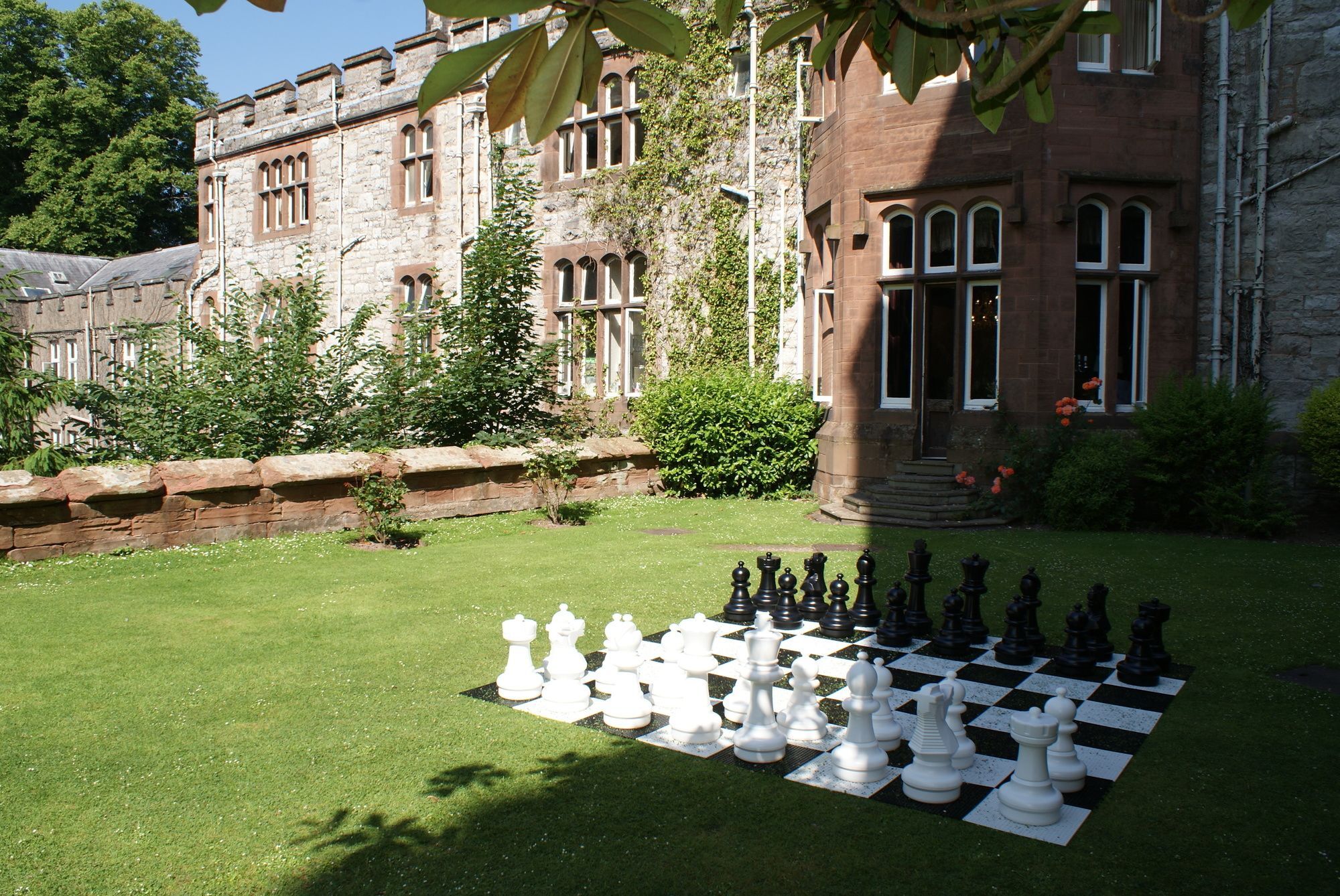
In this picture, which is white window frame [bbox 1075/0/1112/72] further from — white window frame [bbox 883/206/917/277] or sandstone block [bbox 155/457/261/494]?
sandstone block [bbox 155/457/261/494]

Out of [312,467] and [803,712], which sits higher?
[312,467]

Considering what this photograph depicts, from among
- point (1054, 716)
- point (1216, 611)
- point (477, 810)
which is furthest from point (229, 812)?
point (1216, 611)

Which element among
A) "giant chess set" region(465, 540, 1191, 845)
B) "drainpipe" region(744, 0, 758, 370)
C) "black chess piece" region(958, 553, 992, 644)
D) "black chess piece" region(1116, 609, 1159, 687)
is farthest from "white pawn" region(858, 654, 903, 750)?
"drainpipe" region(744, 0, 758, 370)

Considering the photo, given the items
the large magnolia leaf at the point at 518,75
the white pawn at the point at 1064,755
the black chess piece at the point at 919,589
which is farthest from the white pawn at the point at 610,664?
the large magnolia leaf at the point at 518,75

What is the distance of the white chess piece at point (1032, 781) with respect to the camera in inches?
143

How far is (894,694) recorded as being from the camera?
508 cm

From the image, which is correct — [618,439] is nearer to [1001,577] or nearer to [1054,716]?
[1001,577]

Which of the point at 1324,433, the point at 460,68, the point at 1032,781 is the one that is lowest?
the point at 1032,781

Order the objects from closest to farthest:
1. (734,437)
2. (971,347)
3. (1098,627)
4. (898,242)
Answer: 1. (1098,627)
2. (971,347)
3. (898,242)
4. (734,437)

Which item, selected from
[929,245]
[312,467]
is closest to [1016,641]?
[312,467]

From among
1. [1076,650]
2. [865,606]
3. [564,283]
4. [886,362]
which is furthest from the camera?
[564,283]

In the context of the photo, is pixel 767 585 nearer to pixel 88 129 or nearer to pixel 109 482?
pixel 109 482

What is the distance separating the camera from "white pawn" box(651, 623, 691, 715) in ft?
15.7

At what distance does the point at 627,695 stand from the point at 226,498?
6.82 m
